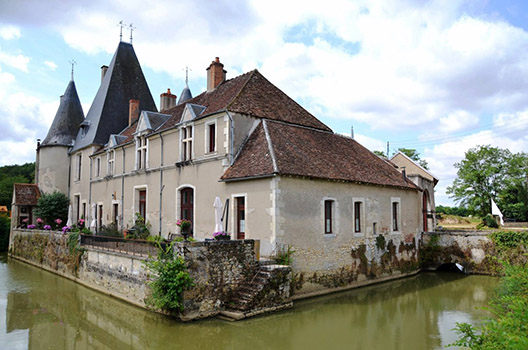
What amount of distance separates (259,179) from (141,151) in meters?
9.57

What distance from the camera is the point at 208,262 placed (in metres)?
11.1

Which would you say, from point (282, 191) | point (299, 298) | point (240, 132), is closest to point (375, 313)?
point (299, 298)

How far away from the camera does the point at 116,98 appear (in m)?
28.2

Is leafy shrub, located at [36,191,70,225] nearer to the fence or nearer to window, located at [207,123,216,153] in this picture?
the fence

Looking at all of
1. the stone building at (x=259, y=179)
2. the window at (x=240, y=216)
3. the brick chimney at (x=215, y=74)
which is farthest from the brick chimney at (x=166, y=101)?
the window at (x=240, y=216)

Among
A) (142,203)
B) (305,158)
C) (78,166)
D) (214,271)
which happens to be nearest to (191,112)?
(305,158)

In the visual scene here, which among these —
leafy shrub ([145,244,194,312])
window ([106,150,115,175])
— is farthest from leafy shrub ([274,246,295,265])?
window ([106,150,115,175])

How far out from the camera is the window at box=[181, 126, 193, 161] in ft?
56.6

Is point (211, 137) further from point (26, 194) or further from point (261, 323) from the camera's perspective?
point (26, 194)

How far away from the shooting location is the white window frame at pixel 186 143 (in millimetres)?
17052

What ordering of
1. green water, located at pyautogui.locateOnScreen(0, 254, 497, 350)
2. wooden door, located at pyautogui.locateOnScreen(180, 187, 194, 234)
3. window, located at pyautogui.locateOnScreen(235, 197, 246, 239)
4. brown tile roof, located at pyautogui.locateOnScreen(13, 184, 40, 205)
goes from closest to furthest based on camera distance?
green water, located at pyautogui.locateOnScreen(0, 254, 497, 350), window, located at pyautogui.locateOnScreen(235, 197, 246, 239), wooden door, located at pyautogui.locateOnScreen(180, 187, 194, 234), brown tile roof, located at pyautogui.locateOnScreen(13, 184, 40, 205)

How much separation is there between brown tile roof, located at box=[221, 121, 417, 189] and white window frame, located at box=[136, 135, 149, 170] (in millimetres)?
7128

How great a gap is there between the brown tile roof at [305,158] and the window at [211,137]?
1476 mm

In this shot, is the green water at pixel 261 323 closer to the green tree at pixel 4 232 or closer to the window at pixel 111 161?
the window at pixel 111 161
